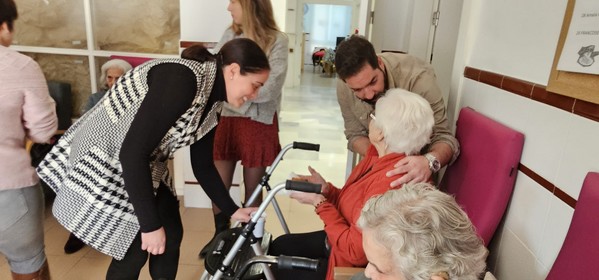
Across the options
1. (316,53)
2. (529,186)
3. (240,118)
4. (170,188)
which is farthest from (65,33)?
(316,53)

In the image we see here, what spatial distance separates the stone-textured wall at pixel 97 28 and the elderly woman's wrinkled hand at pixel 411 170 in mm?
2482

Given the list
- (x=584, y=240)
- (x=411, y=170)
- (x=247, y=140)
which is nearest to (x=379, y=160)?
(x=411, y=170)

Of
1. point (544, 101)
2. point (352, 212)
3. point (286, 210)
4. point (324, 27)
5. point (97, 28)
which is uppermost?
point (324, 27)

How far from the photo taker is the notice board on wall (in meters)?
0.88

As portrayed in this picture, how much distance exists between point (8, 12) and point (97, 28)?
198cm

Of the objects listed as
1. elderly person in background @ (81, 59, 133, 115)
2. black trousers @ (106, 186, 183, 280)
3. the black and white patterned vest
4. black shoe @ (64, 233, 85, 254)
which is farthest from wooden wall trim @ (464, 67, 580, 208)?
black shoe @ (64, 233, 85, 254)

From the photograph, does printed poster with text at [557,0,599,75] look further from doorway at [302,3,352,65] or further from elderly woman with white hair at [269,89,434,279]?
doorway at [302,3,352,65]

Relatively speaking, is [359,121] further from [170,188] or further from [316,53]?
[316,53]

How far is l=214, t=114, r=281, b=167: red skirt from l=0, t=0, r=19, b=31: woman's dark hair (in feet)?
3.53

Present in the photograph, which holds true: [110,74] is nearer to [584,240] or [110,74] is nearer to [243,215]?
[243,215]

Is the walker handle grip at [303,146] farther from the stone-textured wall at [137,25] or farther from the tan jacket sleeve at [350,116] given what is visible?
the stone-textured wall at [137,25]

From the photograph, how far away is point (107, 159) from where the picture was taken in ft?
4.25

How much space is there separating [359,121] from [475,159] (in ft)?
2.23

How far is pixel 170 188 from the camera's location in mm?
1622
